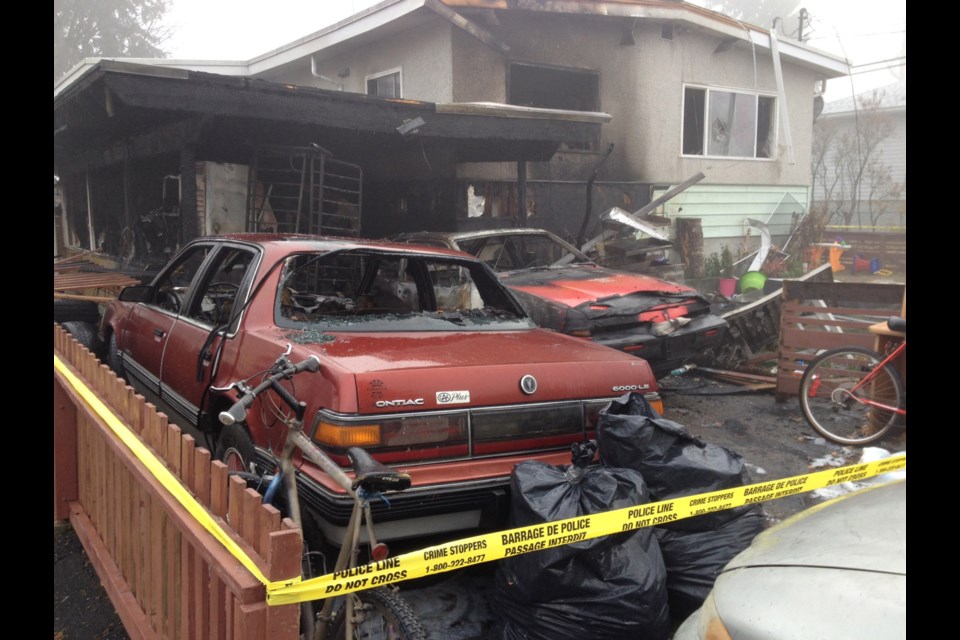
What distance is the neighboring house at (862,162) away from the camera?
571 inches

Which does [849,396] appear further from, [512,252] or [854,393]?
[512,252]

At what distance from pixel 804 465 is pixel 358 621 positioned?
12.8 ft

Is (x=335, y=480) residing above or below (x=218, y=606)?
above

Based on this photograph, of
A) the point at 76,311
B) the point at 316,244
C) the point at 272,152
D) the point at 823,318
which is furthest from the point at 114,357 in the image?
the point at 823,318

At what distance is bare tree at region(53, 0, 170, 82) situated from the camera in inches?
679

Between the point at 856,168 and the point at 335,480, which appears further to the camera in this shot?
the point at 856,168

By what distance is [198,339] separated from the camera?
377 cm

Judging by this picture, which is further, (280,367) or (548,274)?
(548,274)

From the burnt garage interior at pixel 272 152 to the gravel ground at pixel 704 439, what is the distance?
387 centimetres

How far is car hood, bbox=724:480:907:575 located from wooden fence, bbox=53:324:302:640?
125 centimetres

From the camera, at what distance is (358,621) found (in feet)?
7.25

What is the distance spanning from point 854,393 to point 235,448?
4526mm
